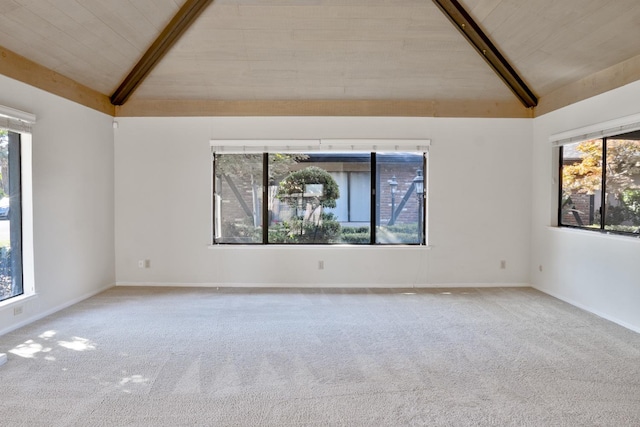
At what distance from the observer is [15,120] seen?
3736 mm

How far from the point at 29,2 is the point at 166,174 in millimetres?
2509

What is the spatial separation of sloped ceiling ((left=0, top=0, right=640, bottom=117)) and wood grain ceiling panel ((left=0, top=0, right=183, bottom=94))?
1 centimetres

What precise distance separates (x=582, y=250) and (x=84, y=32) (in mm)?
5530

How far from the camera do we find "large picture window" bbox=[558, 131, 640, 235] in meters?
3.95

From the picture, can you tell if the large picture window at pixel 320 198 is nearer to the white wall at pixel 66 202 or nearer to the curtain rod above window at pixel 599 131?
the white wall at pixel 66 202

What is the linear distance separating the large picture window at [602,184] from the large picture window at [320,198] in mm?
1691

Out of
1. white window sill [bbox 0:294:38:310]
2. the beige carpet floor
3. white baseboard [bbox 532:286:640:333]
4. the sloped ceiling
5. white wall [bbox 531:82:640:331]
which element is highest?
the sloped ceiling

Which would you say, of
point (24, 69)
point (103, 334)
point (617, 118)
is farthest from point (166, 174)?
point (617, 118)

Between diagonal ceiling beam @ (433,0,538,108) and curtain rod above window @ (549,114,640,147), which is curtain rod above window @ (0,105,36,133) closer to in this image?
diagonal ceiling beam @ (433,0,538,108)

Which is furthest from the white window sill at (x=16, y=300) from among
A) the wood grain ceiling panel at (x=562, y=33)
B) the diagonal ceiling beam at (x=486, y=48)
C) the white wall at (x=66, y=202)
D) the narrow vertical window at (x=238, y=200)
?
the wood grain ceiling panel at (x=562, y=33)

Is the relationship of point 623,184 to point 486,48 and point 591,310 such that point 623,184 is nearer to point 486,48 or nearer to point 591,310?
point 591,310

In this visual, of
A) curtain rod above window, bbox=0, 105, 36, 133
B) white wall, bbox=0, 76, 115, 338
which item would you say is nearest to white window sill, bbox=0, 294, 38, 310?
white wall, bbox=0, 76, 115, 338

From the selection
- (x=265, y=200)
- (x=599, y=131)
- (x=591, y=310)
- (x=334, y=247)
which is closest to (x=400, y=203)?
(x=334, y=247)

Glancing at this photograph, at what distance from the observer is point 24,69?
3883 millimetres
